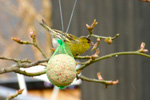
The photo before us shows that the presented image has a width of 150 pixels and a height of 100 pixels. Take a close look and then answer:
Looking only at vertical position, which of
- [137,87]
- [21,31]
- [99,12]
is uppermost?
[99,12]

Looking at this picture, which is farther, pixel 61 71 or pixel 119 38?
pixel 119 38

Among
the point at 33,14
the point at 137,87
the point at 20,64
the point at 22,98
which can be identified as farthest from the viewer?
the point at 33,14

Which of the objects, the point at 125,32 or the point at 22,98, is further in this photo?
the point at 125,32

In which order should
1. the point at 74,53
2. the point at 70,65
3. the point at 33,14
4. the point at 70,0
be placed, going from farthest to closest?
the point at 33,14 → the point at 70,0 → the point at 74,53 → the point at 70,65

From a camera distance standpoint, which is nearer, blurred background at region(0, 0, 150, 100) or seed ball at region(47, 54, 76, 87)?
seed ball at region(47, 54, 76, 87)

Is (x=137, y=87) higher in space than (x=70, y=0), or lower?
lower

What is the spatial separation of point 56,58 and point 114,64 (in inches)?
108

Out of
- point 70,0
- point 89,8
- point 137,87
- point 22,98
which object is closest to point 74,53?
point 22,98

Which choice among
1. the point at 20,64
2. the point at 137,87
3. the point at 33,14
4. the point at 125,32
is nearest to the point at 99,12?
the point at 125,32

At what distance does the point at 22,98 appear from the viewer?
3078mm

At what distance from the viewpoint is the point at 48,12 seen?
20.4ft

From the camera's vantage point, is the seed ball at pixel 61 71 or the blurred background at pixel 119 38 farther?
the blurred background at pixel 119 38

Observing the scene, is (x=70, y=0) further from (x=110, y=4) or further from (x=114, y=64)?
(x=114, y=64)

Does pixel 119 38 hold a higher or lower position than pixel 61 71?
lower
